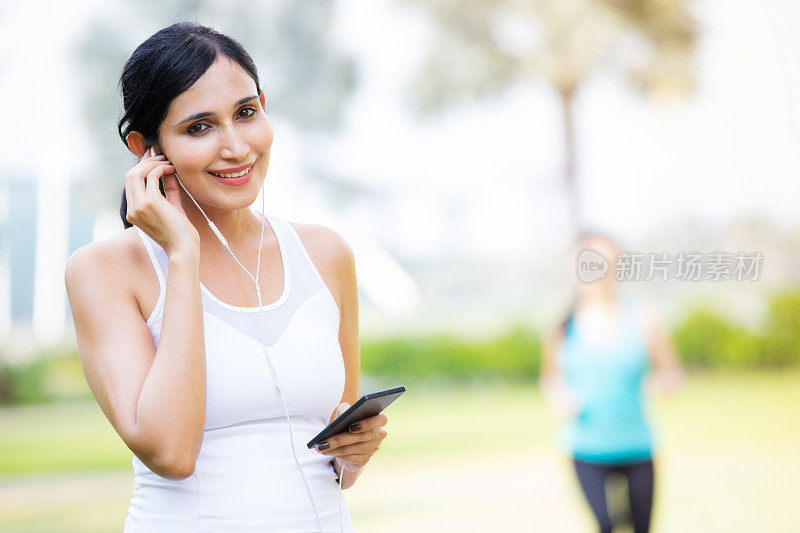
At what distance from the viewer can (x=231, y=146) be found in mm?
1569

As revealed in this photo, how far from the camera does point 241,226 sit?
5.68ft

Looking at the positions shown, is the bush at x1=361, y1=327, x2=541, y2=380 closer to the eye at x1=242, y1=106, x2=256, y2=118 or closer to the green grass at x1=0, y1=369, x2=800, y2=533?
the green grass at x1=0, y1=369, x2=800, y2=533

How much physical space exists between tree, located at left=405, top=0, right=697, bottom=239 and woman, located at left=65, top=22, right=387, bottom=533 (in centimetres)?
1527

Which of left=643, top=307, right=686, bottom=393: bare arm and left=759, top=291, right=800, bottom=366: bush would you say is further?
left=759, top=291, right=800, bottom=366: bush

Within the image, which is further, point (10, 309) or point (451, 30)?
point (451, 30)

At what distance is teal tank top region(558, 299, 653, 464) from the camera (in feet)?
13.5

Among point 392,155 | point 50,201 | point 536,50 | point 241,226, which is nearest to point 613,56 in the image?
point 536,50

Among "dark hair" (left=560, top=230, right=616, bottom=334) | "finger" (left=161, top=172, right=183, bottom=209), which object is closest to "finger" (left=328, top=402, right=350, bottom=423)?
"finger" (left=161, top=172, right=183, bottom=209)

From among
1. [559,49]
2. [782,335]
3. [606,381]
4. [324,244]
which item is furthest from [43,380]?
[324,244]

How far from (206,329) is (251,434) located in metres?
0.18

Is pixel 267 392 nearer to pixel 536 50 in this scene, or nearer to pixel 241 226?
pixel 241 226

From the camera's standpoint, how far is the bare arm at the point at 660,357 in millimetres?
4625

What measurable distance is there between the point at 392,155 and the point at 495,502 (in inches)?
418

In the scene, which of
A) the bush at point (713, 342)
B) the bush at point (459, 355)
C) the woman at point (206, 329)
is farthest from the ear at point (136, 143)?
the bush at point (713, 342)
